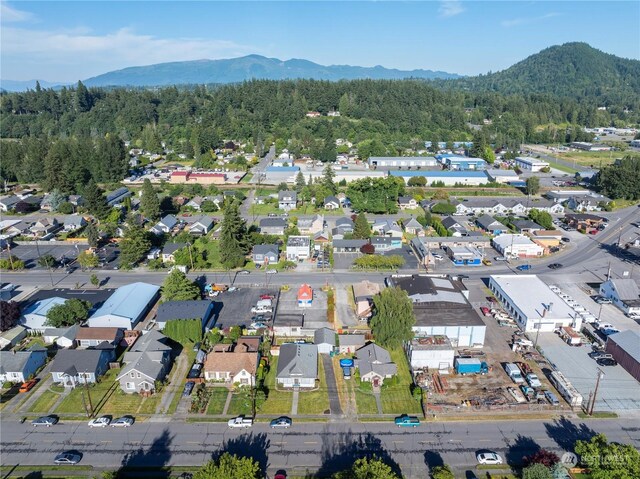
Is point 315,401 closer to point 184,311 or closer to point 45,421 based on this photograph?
point 184,311

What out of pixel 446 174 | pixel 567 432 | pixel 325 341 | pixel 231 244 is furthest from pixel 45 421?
pixel 446 174

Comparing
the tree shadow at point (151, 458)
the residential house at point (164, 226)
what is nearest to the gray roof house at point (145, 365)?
the tree shadow at point (151, 458)

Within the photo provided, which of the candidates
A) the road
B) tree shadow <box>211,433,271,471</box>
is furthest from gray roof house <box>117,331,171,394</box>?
tree shadow <box>211,433,271,471</box>

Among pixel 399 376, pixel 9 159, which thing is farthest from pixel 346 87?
pixel 399 376

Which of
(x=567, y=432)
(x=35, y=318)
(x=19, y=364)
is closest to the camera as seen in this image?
(x=567, y=432)

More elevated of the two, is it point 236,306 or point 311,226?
point 311,226

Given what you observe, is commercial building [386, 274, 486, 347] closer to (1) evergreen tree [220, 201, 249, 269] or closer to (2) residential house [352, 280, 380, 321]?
(2) residential house [352, 280, 380, 321]

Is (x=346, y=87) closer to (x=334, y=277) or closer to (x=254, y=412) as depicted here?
(x=334, y=277)
